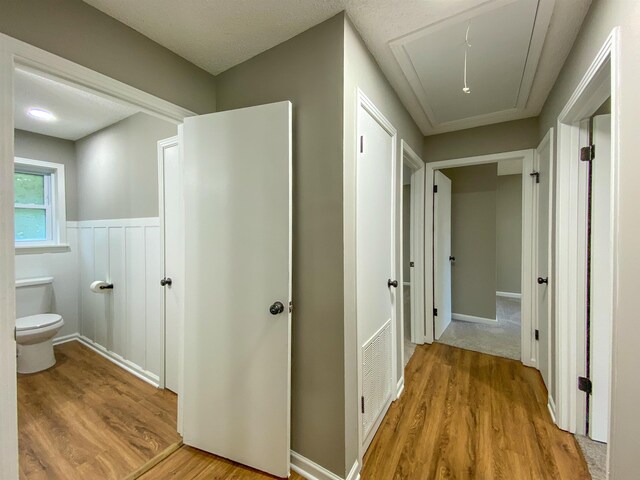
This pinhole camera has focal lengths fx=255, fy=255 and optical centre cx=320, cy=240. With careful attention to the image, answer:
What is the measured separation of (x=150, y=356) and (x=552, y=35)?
12.1ft

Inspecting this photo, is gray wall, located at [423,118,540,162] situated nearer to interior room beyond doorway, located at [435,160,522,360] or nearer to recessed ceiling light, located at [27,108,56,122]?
interior room beyond doorway, located at [435,160,522,360]

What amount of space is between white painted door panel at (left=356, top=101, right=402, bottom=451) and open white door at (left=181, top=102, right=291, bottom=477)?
437 millimetres

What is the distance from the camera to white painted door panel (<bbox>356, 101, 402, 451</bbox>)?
1.49m

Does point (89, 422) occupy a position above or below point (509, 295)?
below

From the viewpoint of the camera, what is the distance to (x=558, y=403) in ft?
5.63

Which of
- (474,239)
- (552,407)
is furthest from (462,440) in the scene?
(474,239)

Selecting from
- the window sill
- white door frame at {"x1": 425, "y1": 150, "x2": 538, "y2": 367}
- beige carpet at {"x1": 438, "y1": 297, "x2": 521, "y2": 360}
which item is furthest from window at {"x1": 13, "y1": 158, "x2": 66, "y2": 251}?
white door frame at {"x1": 425, "y1": 150, "x2": 538, "y2": 367}

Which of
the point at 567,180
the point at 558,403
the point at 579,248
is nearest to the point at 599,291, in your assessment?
the point at 579,248

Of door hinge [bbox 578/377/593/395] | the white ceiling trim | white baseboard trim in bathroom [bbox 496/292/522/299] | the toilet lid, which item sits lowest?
white baseboard trim in bathroom [bbox 496/292/522/299]

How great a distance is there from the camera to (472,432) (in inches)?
66.9

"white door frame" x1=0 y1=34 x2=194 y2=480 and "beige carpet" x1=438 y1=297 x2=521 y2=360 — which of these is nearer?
"white door frame" x1=0 y1=34 x2=194 y2=480

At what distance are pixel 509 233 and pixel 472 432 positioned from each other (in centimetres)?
453

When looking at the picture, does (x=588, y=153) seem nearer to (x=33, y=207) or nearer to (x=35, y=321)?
(x=35, y=321)

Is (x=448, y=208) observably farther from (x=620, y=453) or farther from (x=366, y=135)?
(x=620, y=453)
